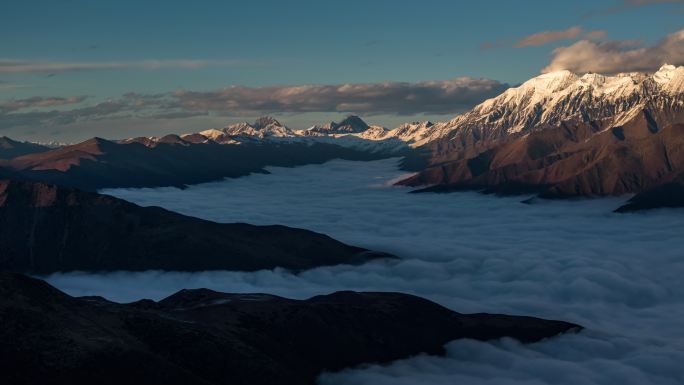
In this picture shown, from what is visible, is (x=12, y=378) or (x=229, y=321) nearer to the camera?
(x=12, y=378)

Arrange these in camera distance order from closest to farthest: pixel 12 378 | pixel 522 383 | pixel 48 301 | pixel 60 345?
pixel 12 378 < pixel 60 345 < pixel 48 301 < pixel 522 383

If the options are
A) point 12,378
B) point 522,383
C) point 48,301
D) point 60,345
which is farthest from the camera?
point 522,383

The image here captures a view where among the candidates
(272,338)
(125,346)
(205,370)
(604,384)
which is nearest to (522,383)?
(604,384)

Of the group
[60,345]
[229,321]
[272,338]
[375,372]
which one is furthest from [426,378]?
[60,345]

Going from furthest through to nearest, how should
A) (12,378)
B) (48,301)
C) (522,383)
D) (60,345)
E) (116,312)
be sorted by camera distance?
1. (522,383)
2. (116,312)
3. (48,301)
4. (60,345)
5. (12,378)

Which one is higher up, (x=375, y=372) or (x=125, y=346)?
(x=125, y=346)

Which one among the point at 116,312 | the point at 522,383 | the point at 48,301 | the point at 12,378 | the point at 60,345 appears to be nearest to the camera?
the point at 12,378

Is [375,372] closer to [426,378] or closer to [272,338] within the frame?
[426,378]

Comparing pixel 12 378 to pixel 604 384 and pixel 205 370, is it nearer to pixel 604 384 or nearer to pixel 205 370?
pixel 205 370

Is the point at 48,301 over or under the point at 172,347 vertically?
over
